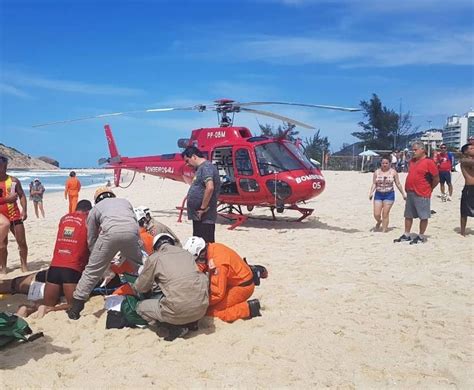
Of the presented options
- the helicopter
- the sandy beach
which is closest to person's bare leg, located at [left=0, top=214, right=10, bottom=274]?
the sandy beach

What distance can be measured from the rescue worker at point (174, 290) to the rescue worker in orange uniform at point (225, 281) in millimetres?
234

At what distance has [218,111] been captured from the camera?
Answer: 440 inches

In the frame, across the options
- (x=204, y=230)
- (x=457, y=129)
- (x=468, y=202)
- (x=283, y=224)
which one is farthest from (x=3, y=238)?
(x=457, y=129)

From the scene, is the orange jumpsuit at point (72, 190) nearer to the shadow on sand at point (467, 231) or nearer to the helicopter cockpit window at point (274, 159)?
the helicopter cockpit window at point (274, 159)

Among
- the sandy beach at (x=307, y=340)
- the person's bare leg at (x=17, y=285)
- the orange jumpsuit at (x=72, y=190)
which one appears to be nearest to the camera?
the sandy beach at (x=307, y=340)

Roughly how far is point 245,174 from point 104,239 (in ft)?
19.7

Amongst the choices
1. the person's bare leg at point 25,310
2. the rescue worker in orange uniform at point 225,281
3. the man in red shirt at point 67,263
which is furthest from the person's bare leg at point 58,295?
the rescue worker in orange uniform at point 225,281

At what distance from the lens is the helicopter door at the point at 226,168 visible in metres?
11.1

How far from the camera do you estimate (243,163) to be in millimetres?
10703

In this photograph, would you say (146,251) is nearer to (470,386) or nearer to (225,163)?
(470,386)

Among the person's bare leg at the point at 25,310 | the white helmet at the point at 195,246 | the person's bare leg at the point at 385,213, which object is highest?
the white helmet at the point at 195,246

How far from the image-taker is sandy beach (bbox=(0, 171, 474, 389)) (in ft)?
11.7

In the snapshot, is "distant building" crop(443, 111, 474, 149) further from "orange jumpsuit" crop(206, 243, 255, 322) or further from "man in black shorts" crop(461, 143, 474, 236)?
"orange jumpsuit" crop(206, 243, 255, 322)

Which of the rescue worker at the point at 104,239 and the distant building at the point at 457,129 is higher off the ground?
the distant building at the point at 457,129
